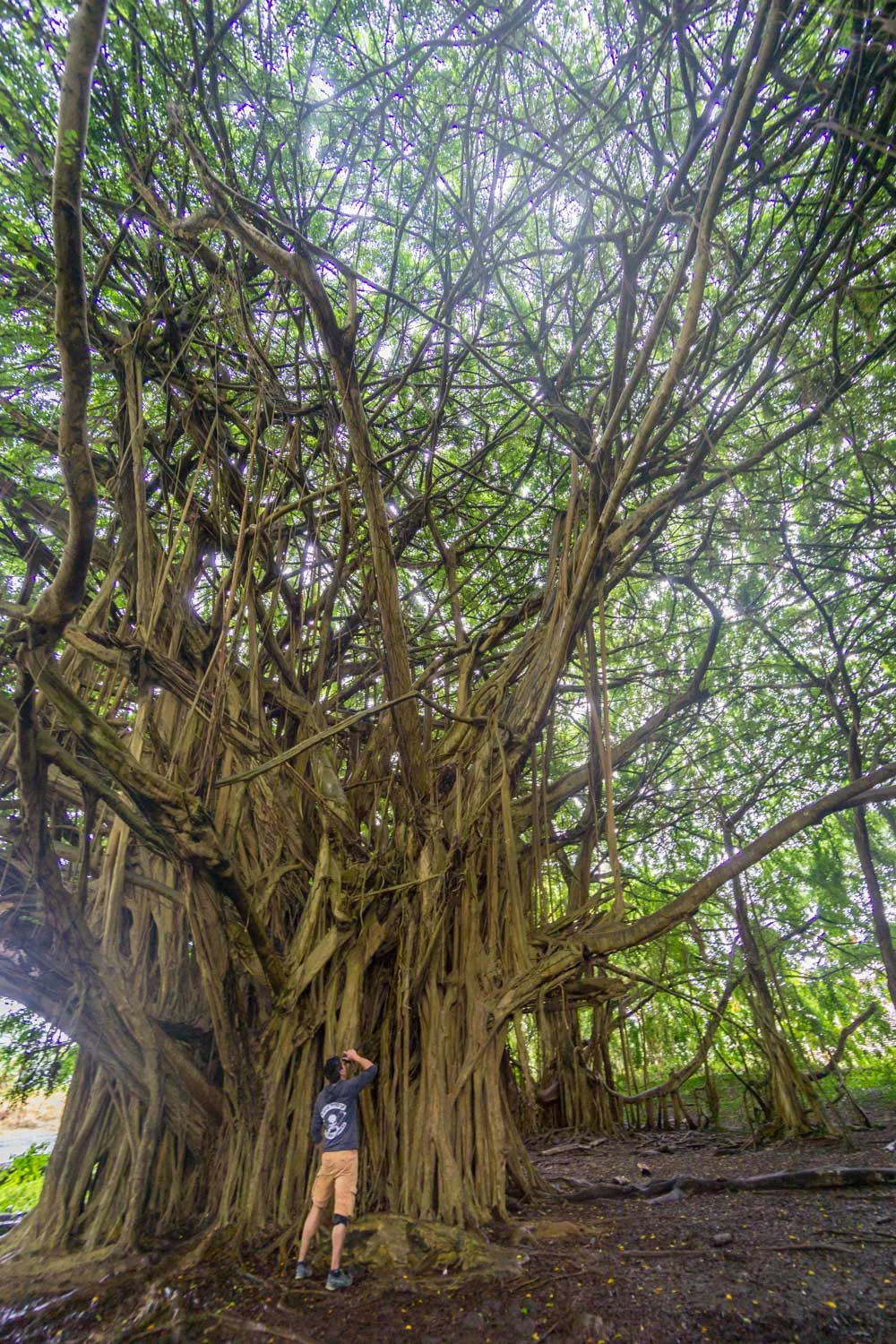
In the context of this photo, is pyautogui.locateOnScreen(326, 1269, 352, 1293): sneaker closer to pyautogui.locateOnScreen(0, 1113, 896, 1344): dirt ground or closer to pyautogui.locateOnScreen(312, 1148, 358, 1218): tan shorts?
pyautogui.locateOnScreen(0, 1113, 896, 1344): dirt ground

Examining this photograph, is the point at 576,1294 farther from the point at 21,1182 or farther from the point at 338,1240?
the point at 21,1182

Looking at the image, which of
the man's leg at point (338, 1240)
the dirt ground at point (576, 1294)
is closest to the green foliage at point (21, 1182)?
the dirt ground at point (576, 1294)

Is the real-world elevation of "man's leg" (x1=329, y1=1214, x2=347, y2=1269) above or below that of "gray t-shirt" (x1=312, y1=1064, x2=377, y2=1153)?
below

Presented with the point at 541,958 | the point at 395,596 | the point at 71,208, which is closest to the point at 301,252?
the point at 71,208

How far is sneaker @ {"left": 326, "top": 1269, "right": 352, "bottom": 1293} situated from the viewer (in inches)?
91.0

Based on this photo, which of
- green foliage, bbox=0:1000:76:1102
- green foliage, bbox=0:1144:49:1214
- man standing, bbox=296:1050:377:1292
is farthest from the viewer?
green foliage, bbox=0:1144:49:1214

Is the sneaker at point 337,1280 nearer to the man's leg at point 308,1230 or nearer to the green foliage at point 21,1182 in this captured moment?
the man's leg at point 308,1230

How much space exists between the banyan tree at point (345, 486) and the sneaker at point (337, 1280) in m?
0.50

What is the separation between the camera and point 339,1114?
106 inches

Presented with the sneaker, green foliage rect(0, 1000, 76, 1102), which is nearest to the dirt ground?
the sneaker

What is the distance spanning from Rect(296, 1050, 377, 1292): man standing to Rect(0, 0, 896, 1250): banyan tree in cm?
25

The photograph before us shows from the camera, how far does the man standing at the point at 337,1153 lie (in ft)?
7.97

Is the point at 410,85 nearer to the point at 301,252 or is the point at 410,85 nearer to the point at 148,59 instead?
the point at 148,59

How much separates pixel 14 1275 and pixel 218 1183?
759 millimetres
